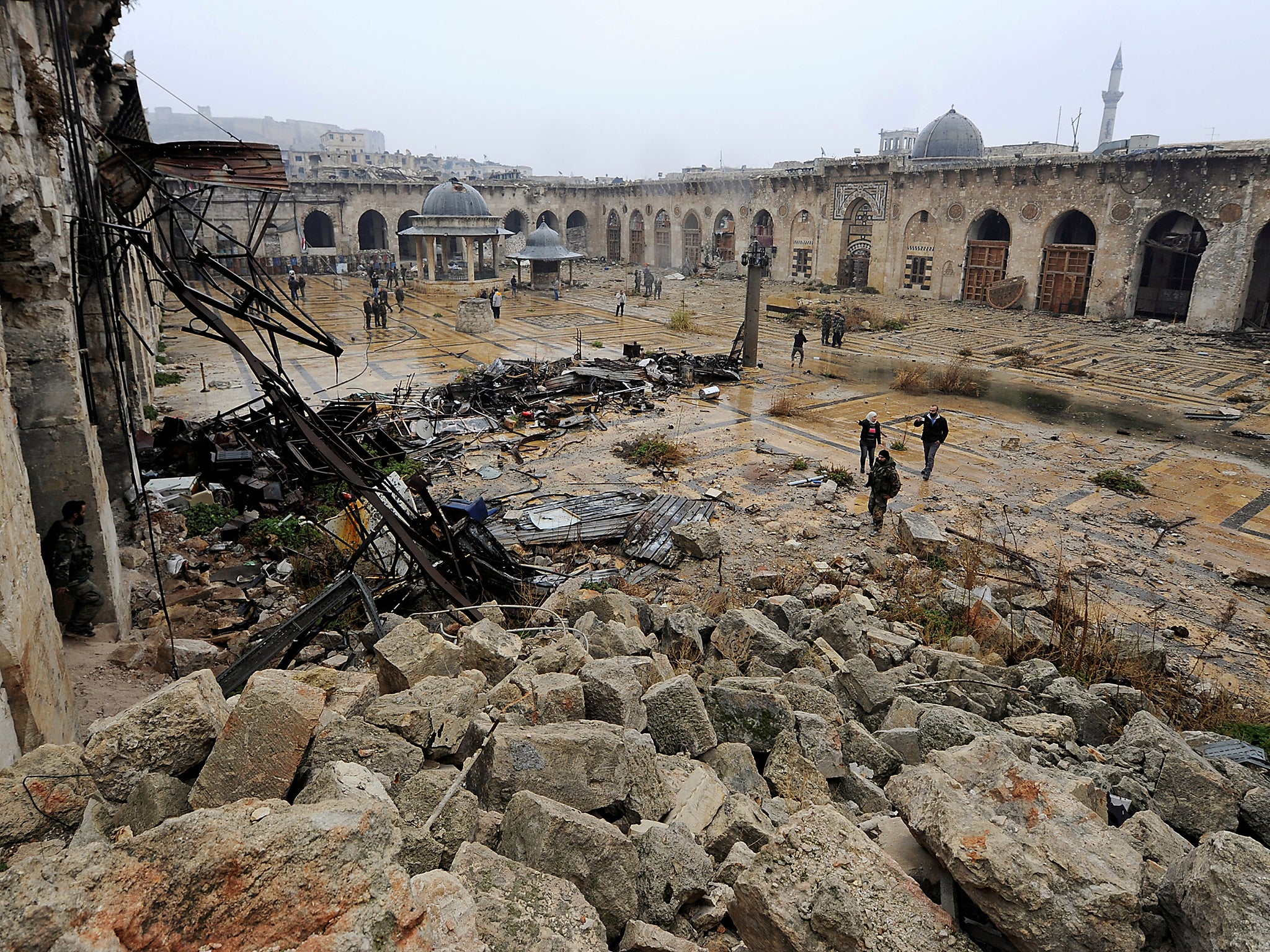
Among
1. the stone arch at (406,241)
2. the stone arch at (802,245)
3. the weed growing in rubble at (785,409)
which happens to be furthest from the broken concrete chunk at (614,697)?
the stone arch at (406,241)

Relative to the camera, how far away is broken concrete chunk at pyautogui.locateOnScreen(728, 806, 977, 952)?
8.28 ft

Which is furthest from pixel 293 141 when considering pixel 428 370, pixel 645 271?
pixel 428 370

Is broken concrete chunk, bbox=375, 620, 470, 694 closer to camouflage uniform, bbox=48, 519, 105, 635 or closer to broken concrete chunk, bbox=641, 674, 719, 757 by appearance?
broken concrete chunk, bbox=641, 674, 719, 757

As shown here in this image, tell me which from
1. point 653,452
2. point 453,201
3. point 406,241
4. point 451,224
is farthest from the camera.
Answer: point 406,241

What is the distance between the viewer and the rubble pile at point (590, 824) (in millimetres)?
2137

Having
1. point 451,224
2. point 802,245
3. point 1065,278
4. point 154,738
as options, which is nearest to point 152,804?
point 154,738

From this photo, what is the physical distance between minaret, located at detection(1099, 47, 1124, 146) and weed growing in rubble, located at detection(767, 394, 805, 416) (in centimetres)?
9526

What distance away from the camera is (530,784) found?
3236mm

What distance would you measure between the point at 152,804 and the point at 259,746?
0.40m

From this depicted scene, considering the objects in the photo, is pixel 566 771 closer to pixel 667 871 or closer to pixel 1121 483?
pixel 667 871

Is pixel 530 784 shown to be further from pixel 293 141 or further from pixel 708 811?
pixel 293 141

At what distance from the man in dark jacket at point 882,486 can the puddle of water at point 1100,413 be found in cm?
685

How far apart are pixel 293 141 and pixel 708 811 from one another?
615 feet

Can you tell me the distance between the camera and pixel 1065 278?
1119 inches
